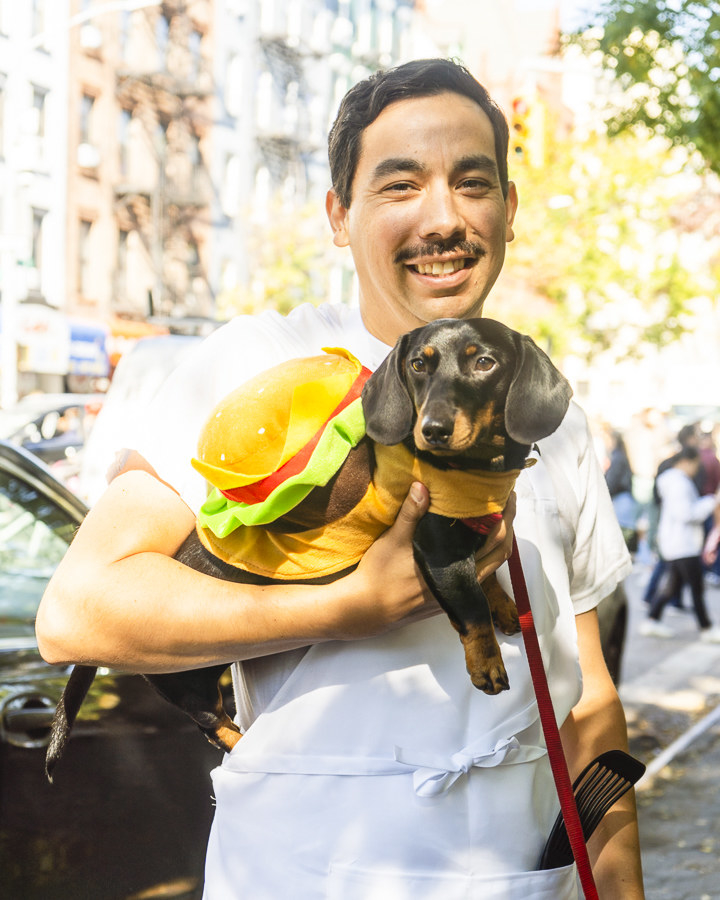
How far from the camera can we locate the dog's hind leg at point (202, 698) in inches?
80.4

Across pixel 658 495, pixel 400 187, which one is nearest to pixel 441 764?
pixel 400 187

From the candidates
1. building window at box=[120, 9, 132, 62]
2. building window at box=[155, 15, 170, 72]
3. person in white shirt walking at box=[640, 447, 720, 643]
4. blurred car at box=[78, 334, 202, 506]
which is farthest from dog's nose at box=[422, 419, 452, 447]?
building window at box=[155, 15, 170, 72]

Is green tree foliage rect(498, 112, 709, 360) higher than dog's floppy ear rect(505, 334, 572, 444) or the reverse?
the reverse

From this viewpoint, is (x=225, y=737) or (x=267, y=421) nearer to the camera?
(x=267, y=421)

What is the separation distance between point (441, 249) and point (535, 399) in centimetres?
38

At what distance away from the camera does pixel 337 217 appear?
7.10 feet

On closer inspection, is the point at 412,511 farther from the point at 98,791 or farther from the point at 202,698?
the point at 98,791

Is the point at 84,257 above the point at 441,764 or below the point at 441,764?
below

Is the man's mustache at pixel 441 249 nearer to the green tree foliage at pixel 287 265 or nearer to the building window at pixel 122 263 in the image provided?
the building window at pixel 122 263

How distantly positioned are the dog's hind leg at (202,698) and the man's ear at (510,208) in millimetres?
948

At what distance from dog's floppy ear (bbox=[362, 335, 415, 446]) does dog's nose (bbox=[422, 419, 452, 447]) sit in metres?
0.07

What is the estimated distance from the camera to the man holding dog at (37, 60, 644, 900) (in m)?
1.67

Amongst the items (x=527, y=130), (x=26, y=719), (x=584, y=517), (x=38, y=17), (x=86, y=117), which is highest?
(x=38, y=17)

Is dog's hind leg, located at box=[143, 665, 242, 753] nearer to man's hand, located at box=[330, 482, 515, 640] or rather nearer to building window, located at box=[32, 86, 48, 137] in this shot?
man's hand, located at box=[330, 482, 515, 640]
